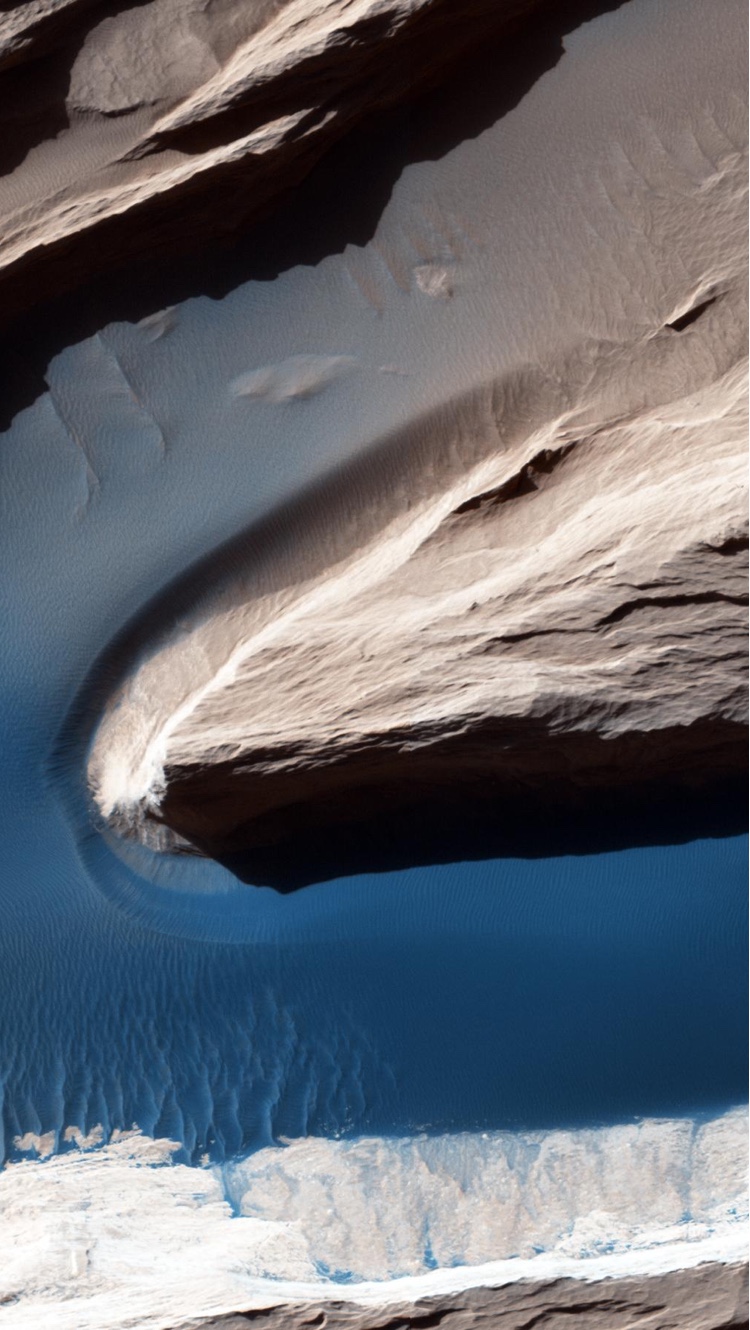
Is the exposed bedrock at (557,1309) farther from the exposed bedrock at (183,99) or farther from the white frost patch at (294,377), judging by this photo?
the exposed bedrock at (183,99)

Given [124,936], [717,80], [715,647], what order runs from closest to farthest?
[715,647] < [717,80] < [124,936]

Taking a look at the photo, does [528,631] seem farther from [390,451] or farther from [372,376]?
[372,376]

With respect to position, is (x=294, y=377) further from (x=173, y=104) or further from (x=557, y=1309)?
(x=557, y=1309)

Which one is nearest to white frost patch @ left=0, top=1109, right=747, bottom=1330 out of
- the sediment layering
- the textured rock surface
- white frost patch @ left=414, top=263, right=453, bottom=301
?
the sediment layering

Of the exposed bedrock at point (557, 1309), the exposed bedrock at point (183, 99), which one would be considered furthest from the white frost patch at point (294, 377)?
the exposed bedrock at point (557, 1309)

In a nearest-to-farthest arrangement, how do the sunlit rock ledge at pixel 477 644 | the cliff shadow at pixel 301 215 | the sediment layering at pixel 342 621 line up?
1. the sunlit rock ledge at pixel 477 644
2. the sediment layering at pixel 342 621
3. the cliff shadow at pixel 301 215

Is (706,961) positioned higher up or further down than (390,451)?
further down

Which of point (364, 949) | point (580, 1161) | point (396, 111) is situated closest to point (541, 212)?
point (396, 111)
